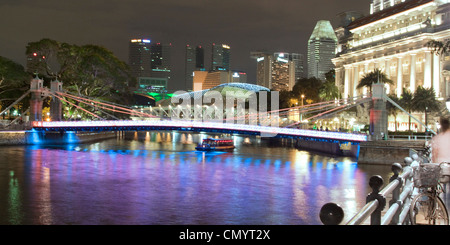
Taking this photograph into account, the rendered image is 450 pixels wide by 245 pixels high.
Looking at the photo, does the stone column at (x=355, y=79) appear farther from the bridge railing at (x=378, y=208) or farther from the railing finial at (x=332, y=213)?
the railing finial at (x=332, y=213)

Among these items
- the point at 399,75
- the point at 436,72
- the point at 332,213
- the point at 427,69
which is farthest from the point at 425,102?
the point at 332,213

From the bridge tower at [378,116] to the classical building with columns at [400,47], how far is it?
744 inches

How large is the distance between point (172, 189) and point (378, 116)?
25.7 metres

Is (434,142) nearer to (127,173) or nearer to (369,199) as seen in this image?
(369,199)

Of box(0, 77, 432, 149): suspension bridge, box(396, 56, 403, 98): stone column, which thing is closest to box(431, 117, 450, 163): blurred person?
box(0, 77, 432, 149): suspension bridge

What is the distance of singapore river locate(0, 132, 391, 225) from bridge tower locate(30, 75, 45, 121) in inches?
556

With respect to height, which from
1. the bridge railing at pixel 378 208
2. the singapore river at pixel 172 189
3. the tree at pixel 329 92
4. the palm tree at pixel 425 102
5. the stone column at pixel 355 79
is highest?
the stone column at pixel 355 79

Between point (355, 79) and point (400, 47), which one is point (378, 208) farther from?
point (355, 79)

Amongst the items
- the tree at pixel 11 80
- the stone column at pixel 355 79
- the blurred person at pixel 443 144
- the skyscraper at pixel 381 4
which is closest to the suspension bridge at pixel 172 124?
the tree at pixel 11 80

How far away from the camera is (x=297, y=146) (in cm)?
6944

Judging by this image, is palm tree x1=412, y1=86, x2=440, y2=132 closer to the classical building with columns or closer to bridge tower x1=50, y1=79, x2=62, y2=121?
the classical building with columns

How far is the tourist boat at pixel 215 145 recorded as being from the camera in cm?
5850

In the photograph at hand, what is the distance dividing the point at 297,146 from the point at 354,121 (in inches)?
439

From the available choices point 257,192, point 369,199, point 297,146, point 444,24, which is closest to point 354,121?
point 297,146
